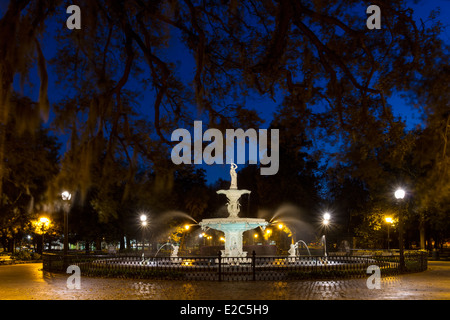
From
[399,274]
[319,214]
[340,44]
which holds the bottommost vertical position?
[399,274]

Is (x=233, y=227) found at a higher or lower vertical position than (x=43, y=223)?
lower

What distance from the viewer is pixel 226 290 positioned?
1412 cm

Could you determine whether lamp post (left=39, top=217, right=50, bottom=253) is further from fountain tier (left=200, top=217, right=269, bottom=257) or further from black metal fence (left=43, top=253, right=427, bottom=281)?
fountain tier (left=200, top=217, right=269, bottom=257)

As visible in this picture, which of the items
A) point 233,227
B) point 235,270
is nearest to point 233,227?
point 233,227

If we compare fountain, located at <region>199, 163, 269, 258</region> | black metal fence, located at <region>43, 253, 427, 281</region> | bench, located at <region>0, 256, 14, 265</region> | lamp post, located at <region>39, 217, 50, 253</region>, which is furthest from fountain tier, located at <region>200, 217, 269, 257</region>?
lamp post, located at <region>39, 217, 50, 253</region>

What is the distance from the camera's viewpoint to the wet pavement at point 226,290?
12.5m

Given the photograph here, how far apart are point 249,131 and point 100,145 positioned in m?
3.43

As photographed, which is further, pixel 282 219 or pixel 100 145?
pixel 282 219

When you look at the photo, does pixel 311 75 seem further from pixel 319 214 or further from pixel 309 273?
pixel 319 214

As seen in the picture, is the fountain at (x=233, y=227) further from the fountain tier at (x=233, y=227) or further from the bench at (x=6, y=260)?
the bench at (x=6, y=260)

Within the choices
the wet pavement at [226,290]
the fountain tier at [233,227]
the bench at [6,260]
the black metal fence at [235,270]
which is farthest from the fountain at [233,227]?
the bench at [6,260]

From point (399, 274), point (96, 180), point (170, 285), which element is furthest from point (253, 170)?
point (96, 180)

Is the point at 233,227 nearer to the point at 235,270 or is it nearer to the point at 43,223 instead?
the point at 235,270

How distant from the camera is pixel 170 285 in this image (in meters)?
15.7
